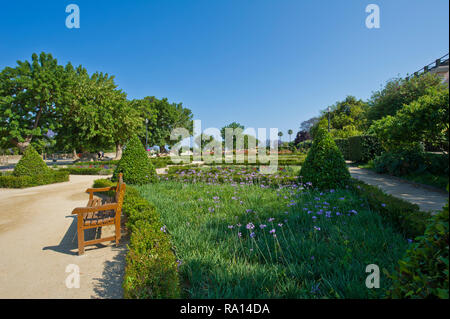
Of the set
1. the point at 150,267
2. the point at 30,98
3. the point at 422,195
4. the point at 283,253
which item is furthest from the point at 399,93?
the point at 30,98

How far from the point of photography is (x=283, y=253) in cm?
253

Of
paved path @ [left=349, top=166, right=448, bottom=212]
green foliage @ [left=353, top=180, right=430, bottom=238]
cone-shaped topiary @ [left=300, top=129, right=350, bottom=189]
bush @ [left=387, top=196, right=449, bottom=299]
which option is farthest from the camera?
cone-shaped topiary @ [left=300, top=129, right=350, bottom=189]

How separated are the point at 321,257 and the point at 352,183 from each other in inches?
161

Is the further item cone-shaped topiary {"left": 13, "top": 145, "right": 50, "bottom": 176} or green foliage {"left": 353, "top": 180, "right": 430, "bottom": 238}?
cone-shaped topiary {"left": 13, "top": 145, "right": 50, "bottom": 176}

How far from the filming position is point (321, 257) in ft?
7.84

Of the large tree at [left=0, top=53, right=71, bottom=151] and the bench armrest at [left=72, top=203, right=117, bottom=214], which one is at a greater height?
the large tree at [left=0, top=53, right=71, bottom=151]

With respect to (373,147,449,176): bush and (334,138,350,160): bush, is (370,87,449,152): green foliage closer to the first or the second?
(373,147,449,176): bush

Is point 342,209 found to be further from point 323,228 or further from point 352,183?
point 352,183

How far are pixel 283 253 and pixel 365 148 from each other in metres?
16.2

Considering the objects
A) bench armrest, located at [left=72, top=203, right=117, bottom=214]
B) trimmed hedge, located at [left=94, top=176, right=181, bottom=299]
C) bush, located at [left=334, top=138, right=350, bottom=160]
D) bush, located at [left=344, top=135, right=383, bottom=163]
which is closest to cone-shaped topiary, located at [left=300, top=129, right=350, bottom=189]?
trimmed hedge, located at [left=94, top=176, right=181, bottom=299]

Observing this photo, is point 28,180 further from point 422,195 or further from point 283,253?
point 422,195

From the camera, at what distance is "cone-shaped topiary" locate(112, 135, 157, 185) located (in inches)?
286

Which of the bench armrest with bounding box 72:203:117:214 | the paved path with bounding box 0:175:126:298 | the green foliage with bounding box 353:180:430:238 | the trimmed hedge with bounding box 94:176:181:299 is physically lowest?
the paved path with bounding box 0:175:126:298

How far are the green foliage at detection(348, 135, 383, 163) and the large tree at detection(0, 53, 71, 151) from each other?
1026 inches
